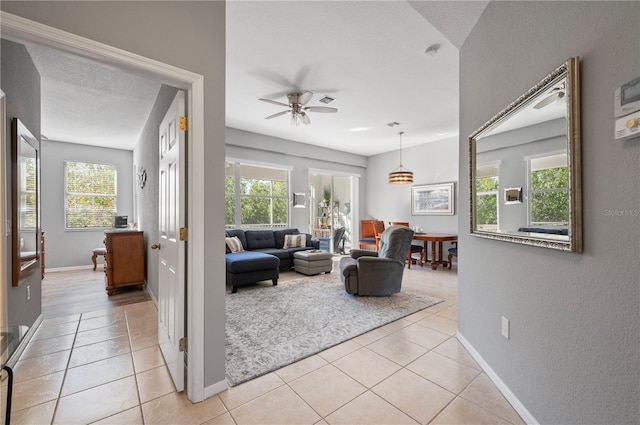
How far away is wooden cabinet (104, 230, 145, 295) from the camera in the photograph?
3941 mm

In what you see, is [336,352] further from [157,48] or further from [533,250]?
[157,48]

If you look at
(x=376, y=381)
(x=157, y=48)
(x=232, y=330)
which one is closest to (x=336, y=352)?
(x=376, y=381)

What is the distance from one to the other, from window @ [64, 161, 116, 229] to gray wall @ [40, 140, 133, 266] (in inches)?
3.9

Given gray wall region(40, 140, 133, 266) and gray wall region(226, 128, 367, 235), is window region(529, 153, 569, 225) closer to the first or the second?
gray wall region(226, 128, 367, 235)

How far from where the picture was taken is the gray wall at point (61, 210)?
5.61m

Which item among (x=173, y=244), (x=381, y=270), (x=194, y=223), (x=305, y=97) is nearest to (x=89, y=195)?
(x=305, y=97)

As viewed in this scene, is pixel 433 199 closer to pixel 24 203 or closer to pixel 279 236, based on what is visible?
pixel 279 236

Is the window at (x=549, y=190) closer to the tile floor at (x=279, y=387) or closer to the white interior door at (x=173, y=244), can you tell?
the tile floor at (x=279, y=387)

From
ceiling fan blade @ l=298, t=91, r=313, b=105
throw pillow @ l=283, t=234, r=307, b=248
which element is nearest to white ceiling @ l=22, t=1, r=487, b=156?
ceiling fan blade @ l=298, t=91, r=313, b=105

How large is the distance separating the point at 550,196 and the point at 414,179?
5787 mm

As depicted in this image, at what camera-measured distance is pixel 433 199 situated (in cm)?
662

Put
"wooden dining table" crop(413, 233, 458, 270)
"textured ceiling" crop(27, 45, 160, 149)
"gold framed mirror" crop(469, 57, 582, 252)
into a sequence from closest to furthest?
"gold framed mirror" crop(469, 57, 582, 252) → "textured ceiling" crop(27, 45, 160, 149) → "wooden dining table" crop(413, 233, 458, 270)

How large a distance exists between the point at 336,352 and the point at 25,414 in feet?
6.59

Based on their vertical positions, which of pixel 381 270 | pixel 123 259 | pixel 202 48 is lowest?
pixel 381 270
